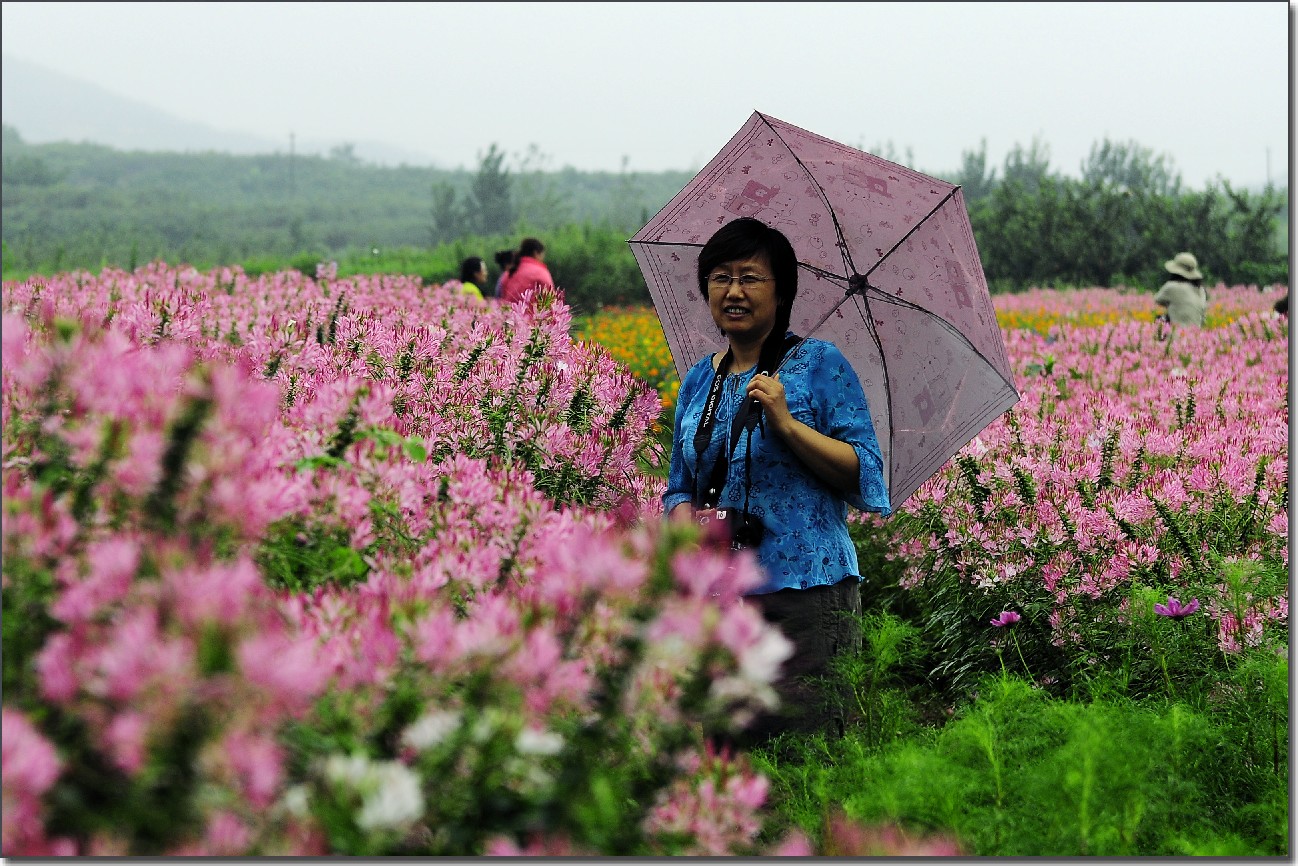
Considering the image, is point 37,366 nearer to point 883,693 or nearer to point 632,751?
point 632,751

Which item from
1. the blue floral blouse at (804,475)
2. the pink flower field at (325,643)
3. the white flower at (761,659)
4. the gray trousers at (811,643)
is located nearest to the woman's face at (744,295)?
the blue floral blouse at (804,475)

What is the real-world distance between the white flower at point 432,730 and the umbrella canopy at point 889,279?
2.37 meters

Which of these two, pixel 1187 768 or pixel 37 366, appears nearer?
pixel 37 366

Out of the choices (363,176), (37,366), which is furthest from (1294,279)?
(363,176)

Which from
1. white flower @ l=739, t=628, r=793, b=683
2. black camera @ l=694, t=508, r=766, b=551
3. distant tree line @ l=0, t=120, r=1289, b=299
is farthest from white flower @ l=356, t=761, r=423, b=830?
distant tree line @ l=0, t=120, r=1289, b=299

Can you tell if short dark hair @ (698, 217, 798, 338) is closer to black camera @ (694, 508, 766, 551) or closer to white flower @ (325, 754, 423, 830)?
black camera @ (694, 508, 766, 551)

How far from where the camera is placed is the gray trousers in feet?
9.62

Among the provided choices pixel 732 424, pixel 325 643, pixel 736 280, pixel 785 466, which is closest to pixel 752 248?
pixel 736 280

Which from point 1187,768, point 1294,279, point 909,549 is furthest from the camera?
point 909,549

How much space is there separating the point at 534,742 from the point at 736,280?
1839mm

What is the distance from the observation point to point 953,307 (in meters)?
3.41

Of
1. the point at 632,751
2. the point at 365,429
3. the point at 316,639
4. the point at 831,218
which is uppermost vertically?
the point at 831,218

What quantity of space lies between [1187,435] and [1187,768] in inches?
→ 106

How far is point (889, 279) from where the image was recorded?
346 centimetres
